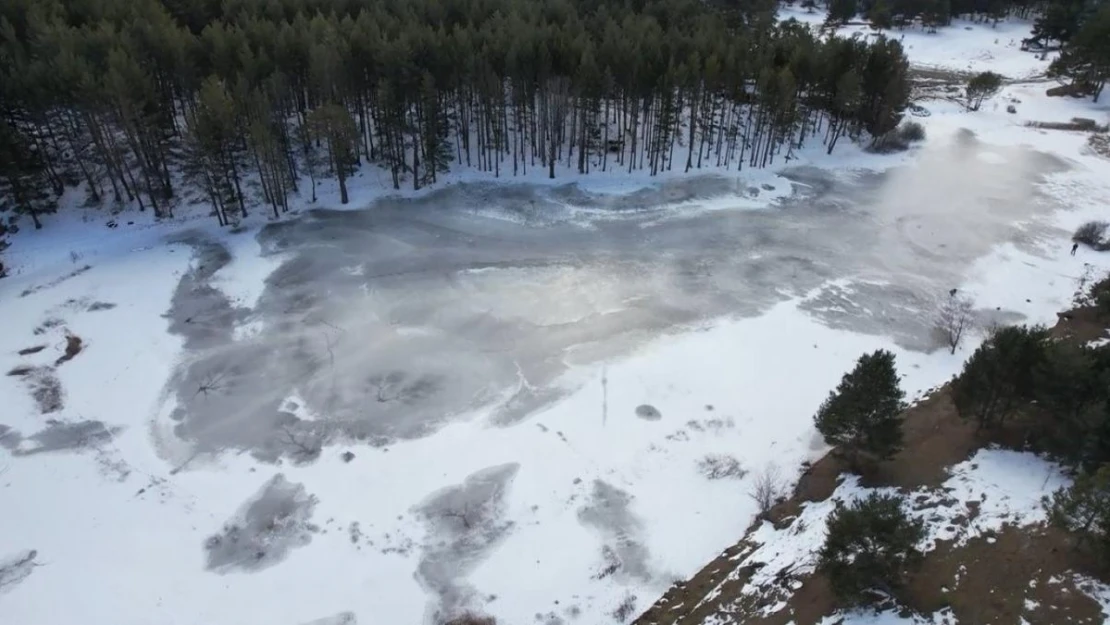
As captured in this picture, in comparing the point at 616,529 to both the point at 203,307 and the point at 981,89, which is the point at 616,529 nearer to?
the point at 203,307

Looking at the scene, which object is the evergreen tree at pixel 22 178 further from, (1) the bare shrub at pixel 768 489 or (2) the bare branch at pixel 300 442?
(1) the bare shrub at pixel 768 489

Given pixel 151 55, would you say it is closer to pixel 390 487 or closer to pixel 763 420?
pixel 390 487

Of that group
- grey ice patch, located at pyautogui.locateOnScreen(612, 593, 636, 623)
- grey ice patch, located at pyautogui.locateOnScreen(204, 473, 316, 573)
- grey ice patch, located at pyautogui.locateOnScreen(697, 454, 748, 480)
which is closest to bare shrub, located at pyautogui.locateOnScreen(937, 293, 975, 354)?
grey ice patch, located at pyautogui.locateOnScreen(697, 454, 748, 480)

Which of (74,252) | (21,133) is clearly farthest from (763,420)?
(21,133)

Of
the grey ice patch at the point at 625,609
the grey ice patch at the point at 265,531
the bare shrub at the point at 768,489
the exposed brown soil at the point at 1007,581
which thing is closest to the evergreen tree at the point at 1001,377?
the exposed brown soil at the point at 1007,581

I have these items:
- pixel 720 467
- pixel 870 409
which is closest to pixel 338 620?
pixel 720 467

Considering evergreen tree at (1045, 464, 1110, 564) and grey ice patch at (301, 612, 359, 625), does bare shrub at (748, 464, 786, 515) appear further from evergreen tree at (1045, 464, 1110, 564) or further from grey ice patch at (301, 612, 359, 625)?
grey ice patch at (301, 612, 359, 625)
